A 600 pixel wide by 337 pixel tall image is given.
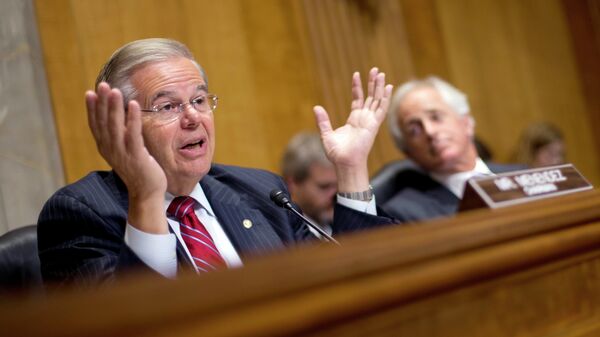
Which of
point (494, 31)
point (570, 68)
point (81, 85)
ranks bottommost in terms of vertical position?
point (570, 68)

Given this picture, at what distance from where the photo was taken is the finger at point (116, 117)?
146cm

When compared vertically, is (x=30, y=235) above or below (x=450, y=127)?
above

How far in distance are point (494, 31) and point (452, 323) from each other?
4454 millimetres

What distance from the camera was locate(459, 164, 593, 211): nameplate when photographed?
149 cm

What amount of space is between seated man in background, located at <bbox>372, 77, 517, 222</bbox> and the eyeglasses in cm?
116

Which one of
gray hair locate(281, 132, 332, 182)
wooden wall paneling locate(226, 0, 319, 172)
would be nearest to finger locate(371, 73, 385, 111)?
gray hair locate(281, 132, 332, 182)

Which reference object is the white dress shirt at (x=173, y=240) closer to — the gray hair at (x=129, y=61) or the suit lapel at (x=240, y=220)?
the suit lapel at (x=240, y=220)

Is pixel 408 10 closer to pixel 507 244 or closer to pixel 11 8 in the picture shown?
pixel 11 8

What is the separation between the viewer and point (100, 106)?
58.2 inches

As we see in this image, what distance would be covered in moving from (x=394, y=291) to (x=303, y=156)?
2540 mm

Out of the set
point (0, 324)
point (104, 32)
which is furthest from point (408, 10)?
point (0, 324)

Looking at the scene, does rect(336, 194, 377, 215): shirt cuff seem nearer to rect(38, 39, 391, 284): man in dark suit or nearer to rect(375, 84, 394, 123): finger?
rect(38, 39, 391, 284): man in dark suit

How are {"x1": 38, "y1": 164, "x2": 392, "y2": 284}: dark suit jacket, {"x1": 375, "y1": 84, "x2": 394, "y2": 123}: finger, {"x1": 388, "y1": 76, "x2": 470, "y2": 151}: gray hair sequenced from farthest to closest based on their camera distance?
{"x1": 388, "y1": 76, "x2": 470, "y2": 151}: gray hair < {"x1": 375, "y1": 84, "x2": 394, "y2": 123}: finger < {"x1": 38, "y1": 164, "x2": 392, "y2": 284}: dark suit jacket

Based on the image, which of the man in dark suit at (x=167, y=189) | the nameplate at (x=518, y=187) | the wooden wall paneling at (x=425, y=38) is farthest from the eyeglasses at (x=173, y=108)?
the wooden wall paneling at (x=425, y=38)
